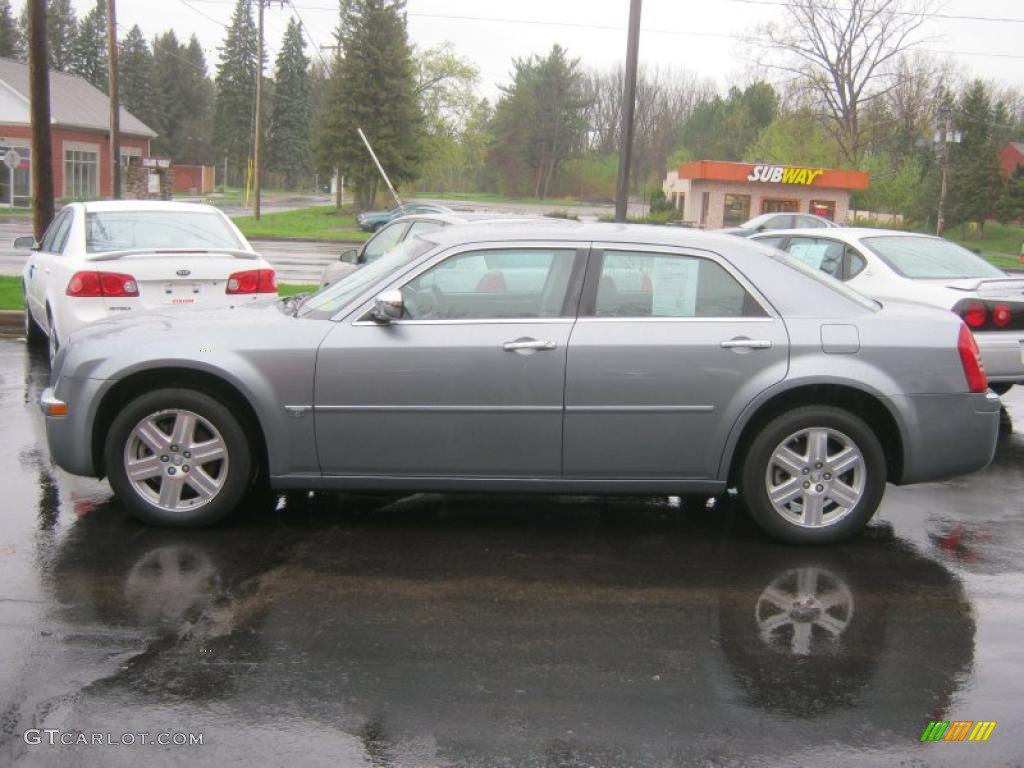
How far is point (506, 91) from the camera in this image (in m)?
94.2

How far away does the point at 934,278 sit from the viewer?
9.30 metres

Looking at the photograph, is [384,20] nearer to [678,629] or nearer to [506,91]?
[506,91]

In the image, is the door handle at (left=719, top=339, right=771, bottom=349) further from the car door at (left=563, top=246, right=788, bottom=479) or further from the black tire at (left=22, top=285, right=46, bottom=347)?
the black tire at (left=22, top=285, right=46, bottom=347)

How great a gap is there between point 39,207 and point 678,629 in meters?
13.3

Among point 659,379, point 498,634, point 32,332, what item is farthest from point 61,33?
point 498,634

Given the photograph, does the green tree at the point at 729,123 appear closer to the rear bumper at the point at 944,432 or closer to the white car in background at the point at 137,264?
the white car in background at the point at 137,264

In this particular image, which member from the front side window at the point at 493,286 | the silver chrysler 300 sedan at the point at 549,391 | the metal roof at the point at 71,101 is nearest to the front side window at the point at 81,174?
the metal roof at the point at 71,101

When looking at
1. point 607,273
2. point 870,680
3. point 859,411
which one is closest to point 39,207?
point 607,273

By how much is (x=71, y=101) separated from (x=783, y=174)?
36033 millimetres

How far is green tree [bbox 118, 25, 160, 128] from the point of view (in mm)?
91938

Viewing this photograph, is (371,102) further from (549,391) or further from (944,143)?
(549,391)

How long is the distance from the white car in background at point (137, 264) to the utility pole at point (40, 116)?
524 centimetres

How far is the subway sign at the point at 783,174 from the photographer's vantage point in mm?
50344

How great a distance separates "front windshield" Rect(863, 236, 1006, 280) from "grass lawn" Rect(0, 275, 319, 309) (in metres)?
6.82
